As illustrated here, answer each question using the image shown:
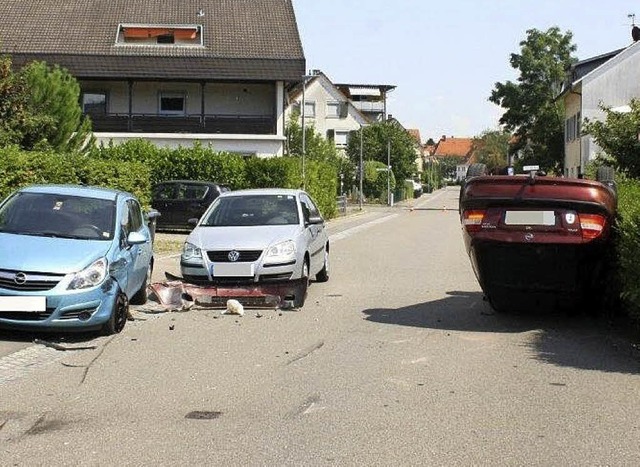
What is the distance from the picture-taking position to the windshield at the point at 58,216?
1041 cm

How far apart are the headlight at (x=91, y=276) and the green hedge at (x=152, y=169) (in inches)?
237

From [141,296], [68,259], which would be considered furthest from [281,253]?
[68,259]

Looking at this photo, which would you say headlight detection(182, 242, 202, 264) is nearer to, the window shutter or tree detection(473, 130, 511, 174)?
the window shutter

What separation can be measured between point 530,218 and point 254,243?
410cm

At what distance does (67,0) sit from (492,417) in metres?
45.8

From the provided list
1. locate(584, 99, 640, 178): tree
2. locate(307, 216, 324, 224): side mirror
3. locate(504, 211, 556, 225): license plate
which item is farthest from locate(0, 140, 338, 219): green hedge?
locate(584, 99, 640, 178): tree

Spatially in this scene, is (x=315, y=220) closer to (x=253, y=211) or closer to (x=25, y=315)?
(x=253, y=211)

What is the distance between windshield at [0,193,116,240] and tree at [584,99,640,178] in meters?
11.1

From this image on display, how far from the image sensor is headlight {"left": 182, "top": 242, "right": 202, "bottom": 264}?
12.6m

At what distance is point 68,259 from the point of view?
9.48 m

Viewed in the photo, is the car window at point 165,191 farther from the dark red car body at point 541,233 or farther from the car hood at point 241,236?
the dark red car body at point 541,233

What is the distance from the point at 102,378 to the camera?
775cm

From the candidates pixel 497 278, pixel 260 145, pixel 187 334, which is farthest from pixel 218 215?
pixel 260 145

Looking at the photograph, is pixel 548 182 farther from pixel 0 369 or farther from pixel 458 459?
pixel 0 369
